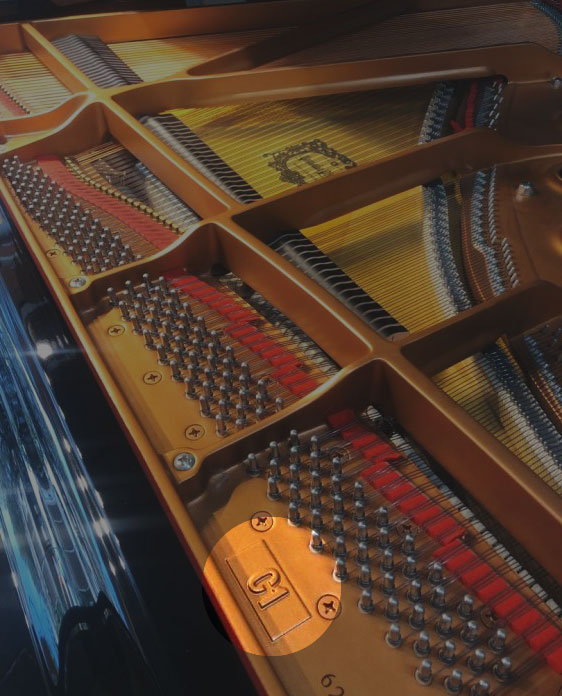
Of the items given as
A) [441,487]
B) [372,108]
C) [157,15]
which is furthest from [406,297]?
[157,15]

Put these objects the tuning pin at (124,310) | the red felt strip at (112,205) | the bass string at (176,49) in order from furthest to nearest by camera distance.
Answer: the bass string at (176,49) < the red felt strip at (112,205) < the tuning pin at (124,310)

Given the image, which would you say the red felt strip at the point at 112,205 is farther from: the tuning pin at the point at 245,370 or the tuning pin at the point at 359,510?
the tuning pin at the point at 359,510

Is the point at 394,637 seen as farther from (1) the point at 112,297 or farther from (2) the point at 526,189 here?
(2) the point at 526,189

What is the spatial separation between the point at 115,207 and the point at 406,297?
134cm

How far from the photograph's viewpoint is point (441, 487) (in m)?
1.93

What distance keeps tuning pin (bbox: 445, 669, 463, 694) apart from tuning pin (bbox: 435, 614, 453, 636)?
98 mm

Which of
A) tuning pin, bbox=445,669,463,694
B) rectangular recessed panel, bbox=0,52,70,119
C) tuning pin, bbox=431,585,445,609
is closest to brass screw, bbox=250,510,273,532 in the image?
tuning pin, bbox=431,585,445,609

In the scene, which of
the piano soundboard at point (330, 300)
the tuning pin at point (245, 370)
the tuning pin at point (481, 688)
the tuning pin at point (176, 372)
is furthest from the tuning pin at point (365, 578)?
the tuning pin at point (176, 372)

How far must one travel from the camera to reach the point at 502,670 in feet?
4.93

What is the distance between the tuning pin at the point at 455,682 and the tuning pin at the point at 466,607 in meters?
0.15

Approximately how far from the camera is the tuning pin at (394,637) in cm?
156

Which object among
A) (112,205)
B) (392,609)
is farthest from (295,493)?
(112,205)

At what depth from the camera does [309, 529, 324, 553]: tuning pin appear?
68.3 inches

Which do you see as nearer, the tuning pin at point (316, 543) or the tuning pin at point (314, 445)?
the tuning pin at point (316, 543)
